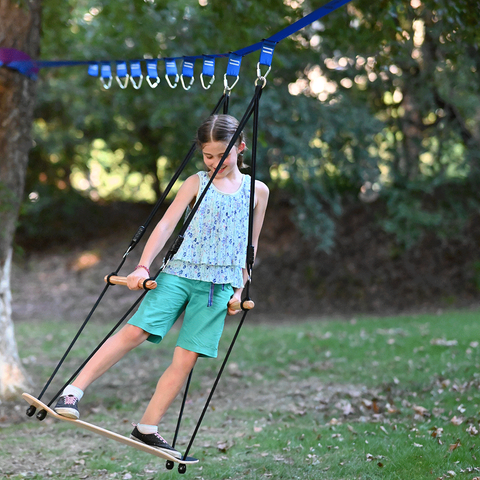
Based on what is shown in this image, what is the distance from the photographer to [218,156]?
3004 mm

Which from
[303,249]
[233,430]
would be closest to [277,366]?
[233,430]

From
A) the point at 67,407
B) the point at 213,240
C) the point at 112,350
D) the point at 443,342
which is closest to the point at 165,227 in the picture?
the point at 213,240

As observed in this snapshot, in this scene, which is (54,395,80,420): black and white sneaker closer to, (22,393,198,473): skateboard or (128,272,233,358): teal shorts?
(22,393,198,473): skateboard

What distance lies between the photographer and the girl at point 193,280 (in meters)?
2.95

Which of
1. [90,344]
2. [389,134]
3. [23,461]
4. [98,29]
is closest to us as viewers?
[23,461]

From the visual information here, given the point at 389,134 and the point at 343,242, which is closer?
the point at 389,134

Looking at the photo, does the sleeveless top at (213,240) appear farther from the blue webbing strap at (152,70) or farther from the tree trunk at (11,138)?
the tree trunk at (11,138)

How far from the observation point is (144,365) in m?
→ 7.20

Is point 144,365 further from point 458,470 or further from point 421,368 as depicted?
point 458,470

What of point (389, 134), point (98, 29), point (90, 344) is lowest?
point (90, 344)

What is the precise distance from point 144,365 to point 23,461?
3.34 metres

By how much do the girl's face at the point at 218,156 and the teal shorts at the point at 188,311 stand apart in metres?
0.58

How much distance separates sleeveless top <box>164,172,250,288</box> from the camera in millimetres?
3029

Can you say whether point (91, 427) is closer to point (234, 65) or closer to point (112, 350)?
point (112, 350)
